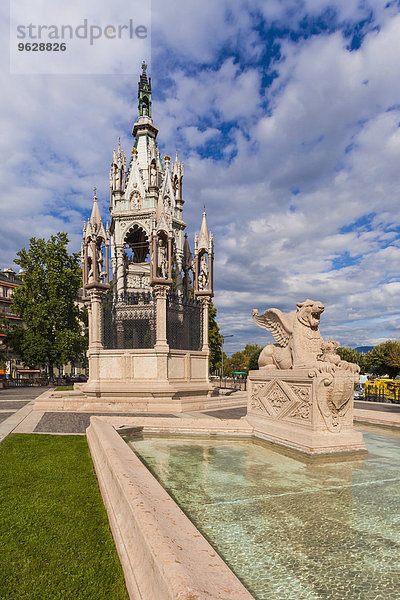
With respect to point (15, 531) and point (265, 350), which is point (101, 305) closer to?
point (265, 350)

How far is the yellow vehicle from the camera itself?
21845 mm

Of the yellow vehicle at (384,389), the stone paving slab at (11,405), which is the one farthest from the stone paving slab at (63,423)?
the yellow vehicle at (384,389)

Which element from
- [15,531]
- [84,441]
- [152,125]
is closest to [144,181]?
[152,125]

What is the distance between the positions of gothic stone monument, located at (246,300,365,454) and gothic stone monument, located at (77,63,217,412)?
6.53 meters

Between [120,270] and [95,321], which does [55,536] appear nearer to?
[95,321]

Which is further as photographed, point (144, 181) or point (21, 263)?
point (21, 263)

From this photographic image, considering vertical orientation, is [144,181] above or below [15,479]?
above

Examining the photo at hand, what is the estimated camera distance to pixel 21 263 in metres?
36.8

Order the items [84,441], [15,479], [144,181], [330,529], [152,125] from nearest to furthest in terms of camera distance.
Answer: [330,529], [15,479], [84,441], [144,181], [152,125]

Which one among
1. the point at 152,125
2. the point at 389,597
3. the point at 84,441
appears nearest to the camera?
the point at 389,597

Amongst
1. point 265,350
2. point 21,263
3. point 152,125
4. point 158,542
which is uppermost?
point 152,125

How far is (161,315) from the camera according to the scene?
16.6 m

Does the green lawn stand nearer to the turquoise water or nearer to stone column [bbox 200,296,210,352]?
the turquoise water

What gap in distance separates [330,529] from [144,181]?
22085mm
